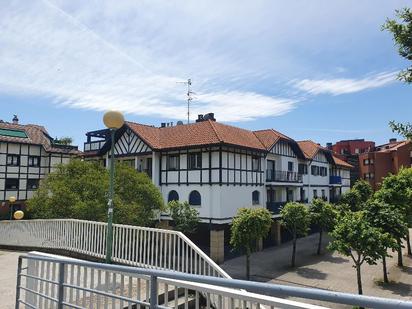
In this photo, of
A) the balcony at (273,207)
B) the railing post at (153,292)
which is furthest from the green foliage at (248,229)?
the railing post at (153,292)

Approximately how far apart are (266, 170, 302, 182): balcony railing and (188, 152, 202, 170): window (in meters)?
7.38

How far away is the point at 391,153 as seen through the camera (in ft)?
186

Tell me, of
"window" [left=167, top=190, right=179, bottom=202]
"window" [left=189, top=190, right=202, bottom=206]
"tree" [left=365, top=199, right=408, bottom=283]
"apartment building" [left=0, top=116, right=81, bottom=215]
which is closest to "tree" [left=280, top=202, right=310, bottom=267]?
"tree" [left=365, top=199, right=408, bottom=283]

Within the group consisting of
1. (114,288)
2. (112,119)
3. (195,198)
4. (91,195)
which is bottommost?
(114,288)

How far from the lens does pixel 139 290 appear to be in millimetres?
3662

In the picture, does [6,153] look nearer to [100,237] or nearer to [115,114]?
[100,237]

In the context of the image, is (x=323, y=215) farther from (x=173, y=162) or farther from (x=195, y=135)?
(x=173, y=162)

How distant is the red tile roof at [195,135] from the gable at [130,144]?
68cm

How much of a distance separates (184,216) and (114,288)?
1969 centimetres

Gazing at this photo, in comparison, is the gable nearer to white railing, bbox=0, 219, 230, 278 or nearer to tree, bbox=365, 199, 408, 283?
white railing, bbox=0, 219, 230, 278

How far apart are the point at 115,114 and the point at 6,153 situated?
31311 millimetres

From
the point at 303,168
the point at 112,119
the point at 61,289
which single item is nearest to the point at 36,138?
the point at 303,168

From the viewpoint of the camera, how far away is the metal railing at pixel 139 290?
2.28 m

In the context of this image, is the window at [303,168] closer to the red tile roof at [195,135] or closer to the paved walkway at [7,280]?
the red tile roof at [195,135]
